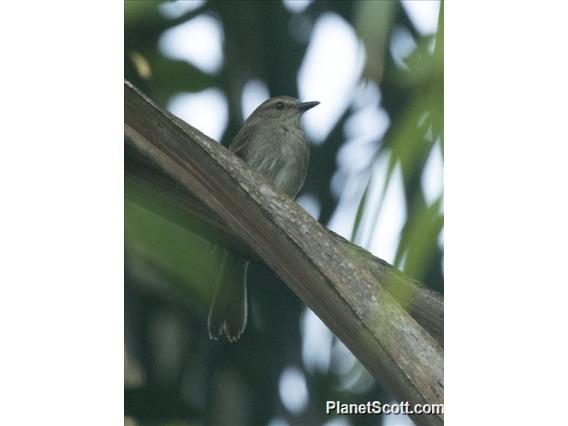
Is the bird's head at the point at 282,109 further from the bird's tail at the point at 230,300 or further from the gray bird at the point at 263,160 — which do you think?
the bird's tail at the point at 230,300

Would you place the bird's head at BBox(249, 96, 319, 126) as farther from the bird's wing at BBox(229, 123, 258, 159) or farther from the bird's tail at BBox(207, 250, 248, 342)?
the bird's tail at BBox(207, 250, 248, 342)

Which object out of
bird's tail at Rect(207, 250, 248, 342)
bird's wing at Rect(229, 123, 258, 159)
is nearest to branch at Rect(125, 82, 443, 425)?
bird's tail at Rect(207, 250, 248, 342)

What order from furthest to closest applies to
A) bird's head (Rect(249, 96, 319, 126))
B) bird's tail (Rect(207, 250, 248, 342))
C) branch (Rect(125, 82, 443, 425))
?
bird's head (Rect(249, 96, 319, 126)) → bird's tail (Rect(207, 250, 248, 342)) → branch (Rect(125, 82, 443, 425))

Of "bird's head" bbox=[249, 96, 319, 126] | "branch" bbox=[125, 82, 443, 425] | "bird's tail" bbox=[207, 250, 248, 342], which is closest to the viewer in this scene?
"branch" bbox=[125, 82, 443, 425]

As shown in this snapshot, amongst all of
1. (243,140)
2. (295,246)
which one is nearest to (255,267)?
(295,246)

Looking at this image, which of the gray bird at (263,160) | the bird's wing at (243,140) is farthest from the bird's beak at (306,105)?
the bird's wing at (243,140)
